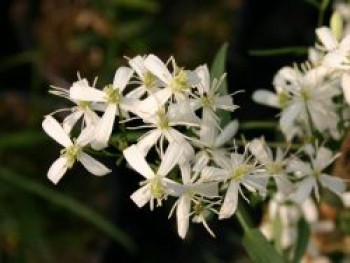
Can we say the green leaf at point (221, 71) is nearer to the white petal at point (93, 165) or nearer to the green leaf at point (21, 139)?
the white petal at point (93, 165)

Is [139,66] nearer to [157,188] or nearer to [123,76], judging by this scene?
[123,76]

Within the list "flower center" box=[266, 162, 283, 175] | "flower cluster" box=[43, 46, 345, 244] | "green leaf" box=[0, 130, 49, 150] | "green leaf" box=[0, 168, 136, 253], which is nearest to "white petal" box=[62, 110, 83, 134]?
"flower cluster" box=[43, 46, 345, 244]

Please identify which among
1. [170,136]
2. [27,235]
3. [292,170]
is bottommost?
[27,235]

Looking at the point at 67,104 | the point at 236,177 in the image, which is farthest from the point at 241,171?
the point at 67,104

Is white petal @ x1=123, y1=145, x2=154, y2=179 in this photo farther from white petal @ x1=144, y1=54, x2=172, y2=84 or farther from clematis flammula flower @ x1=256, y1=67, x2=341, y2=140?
clematis flammula flower @ x1=256, y1=67, x2=341, y2=140

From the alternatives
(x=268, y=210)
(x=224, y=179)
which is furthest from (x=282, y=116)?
(x=268, y=210)

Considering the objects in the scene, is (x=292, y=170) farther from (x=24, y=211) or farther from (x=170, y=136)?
(x=24, y=211)
